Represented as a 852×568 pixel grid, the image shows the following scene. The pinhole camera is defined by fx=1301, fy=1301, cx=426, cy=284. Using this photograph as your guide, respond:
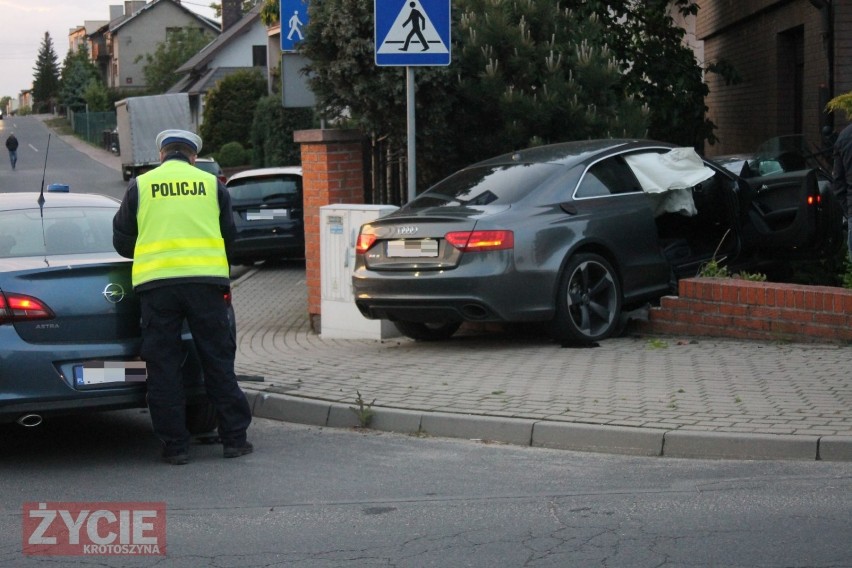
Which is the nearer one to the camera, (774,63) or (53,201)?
(53,201)

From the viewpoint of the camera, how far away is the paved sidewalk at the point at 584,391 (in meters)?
7.18

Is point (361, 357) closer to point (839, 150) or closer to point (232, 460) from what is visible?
point (232, 460)

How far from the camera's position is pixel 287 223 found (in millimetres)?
19188

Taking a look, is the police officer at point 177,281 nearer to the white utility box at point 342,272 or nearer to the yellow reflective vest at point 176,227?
the yellow reflective vest at point 176,227

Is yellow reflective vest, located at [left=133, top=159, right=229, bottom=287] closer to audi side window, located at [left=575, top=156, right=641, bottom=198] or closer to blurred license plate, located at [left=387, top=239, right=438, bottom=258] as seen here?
blurred license plate, located at [left=387, top=239, right=438, bottom=258]

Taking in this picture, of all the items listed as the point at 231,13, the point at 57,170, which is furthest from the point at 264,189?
the point at 231,13

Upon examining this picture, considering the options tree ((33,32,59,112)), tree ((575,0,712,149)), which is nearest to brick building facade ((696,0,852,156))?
tree ((575,0,712,149))

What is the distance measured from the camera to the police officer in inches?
285

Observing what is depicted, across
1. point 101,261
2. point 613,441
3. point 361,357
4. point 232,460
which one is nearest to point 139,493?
point 232,460

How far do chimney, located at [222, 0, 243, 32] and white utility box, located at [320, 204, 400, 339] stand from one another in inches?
3078

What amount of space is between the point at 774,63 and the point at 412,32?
32.1 ft

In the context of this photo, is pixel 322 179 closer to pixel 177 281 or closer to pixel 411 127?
pixel 411 127

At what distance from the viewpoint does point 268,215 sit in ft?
63.1

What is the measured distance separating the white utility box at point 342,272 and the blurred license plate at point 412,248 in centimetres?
111
